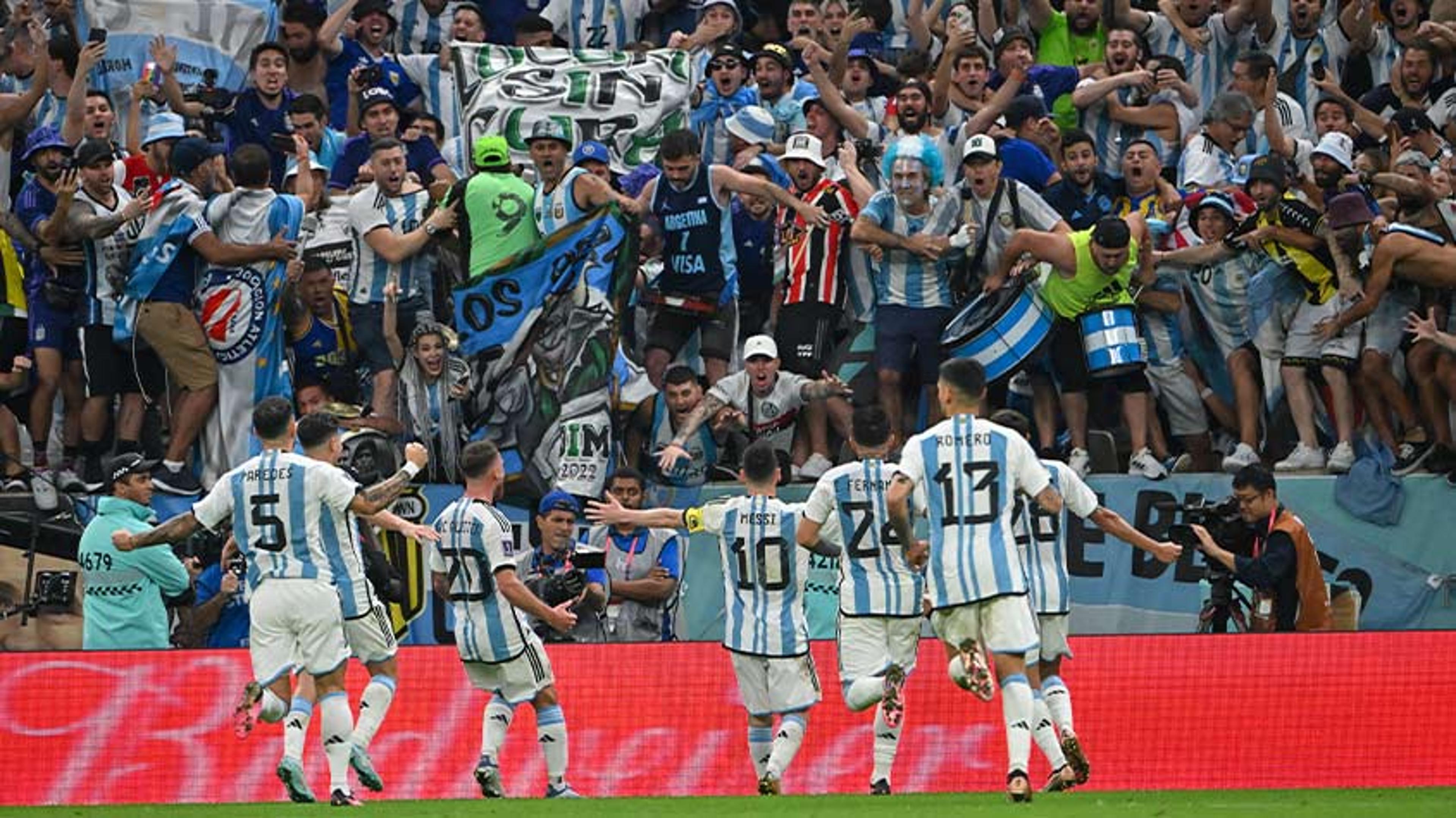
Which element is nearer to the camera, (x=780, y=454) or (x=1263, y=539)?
(x=1263, y=539)

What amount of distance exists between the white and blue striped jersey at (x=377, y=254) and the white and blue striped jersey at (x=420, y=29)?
3194 mm

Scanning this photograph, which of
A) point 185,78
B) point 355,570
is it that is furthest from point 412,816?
point 185,78

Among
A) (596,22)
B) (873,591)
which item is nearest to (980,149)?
(873,591)

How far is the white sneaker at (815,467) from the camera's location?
1731 centimetres

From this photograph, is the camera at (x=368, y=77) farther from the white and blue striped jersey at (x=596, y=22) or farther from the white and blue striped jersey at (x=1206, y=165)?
the white and blue striped jersey at (x=1206, y=165)

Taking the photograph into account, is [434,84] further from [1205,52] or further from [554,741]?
[554,741]

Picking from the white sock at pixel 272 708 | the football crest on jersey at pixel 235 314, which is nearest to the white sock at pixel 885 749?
the white sock at pixel 272 708

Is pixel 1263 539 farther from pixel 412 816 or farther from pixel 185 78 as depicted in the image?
pixel 185 78

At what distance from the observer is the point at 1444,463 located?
17.4m

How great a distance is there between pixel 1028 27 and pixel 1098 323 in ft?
12.9

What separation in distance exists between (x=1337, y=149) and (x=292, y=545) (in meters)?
8.61

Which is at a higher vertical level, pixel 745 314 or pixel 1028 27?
pixel 1028 27

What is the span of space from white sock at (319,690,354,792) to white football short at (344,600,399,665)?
52cm

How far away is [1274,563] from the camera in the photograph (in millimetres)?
15227
